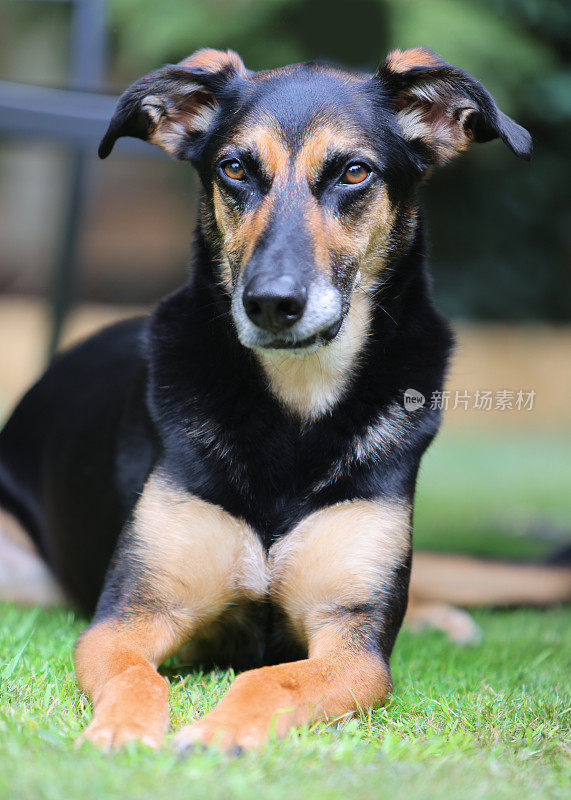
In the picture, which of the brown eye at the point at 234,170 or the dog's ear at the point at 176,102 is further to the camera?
the dog's ear at the point at 176,102

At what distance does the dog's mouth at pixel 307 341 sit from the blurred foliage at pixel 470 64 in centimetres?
277

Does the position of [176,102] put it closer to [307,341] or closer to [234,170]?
[234,170]

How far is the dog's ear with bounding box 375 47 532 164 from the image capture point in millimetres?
3082

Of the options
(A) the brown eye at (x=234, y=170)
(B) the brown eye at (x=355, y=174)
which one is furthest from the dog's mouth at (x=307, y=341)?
(A) the brown eye at (x=234, y=170)

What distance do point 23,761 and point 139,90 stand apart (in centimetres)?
219

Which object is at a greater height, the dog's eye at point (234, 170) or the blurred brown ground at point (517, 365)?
the dog's eye at point (234, 170)

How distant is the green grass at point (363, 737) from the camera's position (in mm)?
1877

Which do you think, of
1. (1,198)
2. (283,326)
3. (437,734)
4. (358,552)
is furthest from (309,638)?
(1,198)

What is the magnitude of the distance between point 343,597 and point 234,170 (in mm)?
1385

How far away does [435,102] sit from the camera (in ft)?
10.5

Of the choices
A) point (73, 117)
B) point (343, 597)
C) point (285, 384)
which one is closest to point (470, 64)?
point (73, 117)

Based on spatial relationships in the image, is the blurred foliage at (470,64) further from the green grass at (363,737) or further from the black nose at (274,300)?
the green grass at (363,737)

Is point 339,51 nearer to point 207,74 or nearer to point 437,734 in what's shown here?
point 207,74

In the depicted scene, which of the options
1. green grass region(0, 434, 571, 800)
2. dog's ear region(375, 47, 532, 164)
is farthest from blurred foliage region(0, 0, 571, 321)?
green grass region(0, 434, 571, 800)
